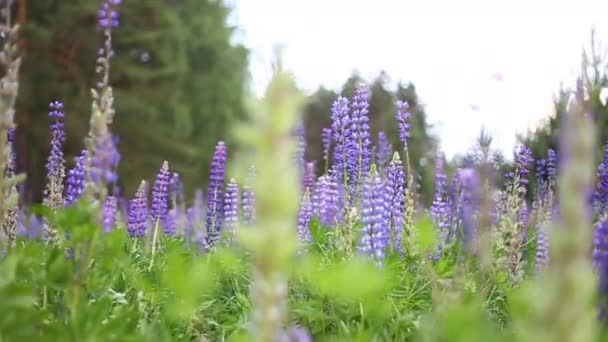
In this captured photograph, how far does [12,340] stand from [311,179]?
4.03 meters

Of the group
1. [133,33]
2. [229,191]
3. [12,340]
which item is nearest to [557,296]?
[12,340]

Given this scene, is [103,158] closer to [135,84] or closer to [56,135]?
[56,135]

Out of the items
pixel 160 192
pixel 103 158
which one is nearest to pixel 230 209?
pixel 160 192

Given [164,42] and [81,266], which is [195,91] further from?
[81,266]

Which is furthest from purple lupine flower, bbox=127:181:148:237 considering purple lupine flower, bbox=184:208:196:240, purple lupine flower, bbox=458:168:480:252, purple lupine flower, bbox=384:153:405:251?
purple lupine flower, bbox=458:168:480:252

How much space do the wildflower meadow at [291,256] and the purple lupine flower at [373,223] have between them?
1 centimetres

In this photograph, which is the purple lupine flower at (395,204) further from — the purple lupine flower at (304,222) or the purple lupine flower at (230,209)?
the purple lupine flower at (230,209)

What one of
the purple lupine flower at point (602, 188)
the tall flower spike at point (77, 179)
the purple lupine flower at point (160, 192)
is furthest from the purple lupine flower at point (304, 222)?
the purple lupine flower at point (602, 188)

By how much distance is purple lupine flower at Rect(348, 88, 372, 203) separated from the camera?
4.55 meters

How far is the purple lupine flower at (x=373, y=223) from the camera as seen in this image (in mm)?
3812

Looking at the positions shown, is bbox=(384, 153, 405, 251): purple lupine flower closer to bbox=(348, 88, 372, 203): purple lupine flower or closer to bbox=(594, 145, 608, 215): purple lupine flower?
bbox=(348, 88, 372, 203): purple lupine flower

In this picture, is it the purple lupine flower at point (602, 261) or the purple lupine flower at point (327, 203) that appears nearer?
the purple lupine flower at point (602, 261)

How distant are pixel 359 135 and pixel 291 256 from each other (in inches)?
56.9

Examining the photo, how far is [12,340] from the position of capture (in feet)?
6.70
